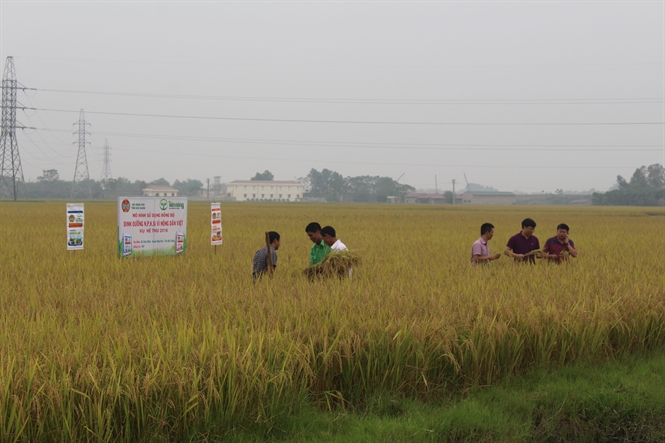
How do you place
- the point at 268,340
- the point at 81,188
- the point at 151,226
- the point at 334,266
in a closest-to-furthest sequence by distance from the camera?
the point at 268,340
the point at 334,266
the point at 151,226
the point at 81,188

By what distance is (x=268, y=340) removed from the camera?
4.78 meters

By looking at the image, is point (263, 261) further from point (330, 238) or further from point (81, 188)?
point (81, 188)

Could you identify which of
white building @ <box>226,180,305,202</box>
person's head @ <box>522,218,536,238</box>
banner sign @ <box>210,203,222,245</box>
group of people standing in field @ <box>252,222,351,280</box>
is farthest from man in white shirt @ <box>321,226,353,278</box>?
white building @ <box>226,180,305,202</box>

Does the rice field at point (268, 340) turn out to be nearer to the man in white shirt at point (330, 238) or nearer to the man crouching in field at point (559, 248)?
the man in white shirt at point (330, 238)

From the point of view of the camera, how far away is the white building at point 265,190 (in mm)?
149375

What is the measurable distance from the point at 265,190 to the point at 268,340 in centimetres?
14733

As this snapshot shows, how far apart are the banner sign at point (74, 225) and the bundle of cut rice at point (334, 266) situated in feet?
20.8

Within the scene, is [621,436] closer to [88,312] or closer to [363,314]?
[363,314]

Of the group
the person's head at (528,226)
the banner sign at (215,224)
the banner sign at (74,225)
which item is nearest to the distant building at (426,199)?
the banner sign at (215,224)

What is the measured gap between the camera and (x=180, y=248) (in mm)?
13258

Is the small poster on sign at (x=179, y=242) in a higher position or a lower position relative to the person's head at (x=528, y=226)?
lower

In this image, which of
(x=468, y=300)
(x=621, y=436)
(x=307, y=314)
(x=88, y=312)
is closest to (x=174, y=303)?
(x=88, y=312)

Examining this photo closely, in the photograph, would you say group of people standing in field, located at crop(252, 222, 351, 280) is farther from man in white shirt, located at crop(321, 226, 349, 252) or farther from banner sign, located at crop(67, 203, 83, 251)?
banner sign, located at crop(67, 203, 83, 251)

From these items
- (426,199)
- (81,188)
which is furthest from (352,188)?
(81,188)
